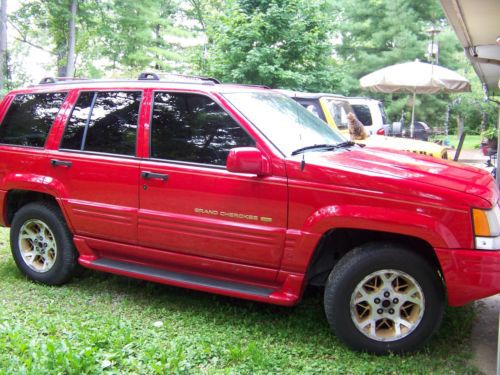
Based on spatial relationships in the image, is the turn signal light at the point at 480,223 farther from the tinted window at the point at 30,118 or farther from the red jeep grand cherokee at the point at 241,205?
the tinted window at the point at 30,118

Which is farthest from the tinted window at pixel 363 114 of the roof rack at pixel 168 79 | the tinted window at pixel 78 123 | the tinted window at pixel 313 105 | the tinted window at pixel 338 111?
the tinted window at pixel 78 123

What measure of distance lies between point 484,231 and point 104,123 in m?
3.22

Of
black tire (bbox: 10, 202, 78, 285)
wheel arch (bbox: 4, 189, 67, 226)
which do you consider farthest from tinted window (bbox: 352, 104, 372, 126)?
black tire (bbox: 10, 202, 78, 285)

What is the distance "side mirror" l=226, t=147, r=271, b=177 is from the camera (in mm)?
3648

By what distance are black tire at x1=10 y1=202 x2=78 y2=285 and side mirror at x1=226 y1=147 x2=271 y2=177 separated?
207 cm

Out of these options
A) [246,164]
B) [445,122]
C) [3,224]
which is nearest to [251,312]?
[246,164]

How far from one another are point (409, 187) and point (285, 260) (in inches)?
40.6

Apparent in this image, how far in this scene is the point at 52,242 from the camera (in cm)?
503

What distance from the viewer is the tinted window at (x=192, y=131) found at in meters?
4.09

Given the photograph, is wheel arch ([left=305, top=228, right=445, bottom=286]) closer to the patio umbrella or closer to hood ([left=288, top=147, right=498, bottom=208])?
hood ([left=288, top=147, right=498, bottom=208])

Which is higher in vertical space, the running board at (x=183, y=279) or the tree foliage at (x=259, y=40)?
the tree foliage at (x=259, y=40)

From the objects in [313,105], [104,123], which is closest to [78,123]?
[104,123]

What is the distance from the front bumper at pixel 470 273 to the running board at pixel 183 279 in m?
1.25

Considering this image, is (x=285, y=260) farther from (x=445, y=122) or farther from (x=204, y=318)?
(x=445, y=122)
